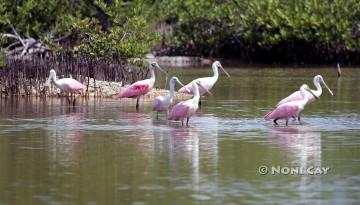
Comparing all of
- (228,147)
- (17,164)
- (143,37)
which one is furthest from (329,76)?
(17,164)

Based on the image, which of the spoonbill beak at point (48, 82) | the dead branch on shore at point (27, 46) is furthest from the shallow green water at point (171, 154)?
the dead branch on shore at point (27, 46)

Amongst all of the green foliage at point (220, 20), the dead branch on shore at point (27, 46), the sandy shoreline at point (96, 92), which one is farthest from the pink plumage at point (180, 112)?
the dead branch on shore at point (27, 46)

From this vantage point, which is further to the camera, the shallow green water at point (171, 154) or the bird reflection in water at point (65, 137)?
the bird reflection in water at point (65, 137)

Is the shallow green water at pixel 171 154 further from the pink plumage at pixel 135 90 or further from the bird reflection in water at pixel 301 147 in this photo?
the pink plumage at pixel 135 90

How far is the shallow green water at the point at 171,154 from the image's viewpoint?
34.2 feet

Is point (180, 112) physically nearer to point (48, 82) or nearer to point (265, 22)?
point (48, 82)

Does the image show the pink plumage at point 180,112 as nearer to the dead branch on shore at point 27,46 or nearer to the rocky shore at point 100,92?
the rocky shore at point 100,92

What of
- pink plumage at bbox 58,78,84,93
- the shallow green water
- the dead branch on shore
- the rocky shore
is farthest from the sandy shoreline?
the dead branch on shore

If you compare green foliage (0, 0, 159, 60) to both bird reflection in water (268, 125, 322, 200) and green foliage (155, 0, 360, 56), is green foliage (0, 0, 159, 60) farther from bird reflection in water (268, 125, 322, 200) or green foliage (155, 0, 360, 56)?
bird reflection in water (268, 125, 322, 200)

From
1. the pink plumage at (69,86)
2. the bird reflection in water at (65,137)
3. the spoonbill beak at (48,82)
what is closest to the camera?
the bird reflection in water at (65,137)

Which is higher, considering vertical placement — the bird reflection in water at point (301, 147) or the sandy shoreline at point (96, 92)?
the sandy shoreline at point (96, 92)

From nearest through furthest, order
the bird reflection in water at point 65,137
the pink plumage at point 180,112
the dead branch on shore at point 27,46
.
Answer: the bird reflection in water at point 65,137
the pink plumage at point 180,112
the dead branch on shore at point 27,46

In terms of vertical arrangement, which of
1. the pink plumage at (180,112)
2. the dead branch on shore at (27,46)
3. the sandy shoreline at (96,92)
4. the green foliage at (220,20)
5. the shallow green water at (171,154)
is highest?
the green foliage at (220,20)

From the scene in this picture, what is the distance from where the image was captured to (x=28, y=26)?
3459cm
